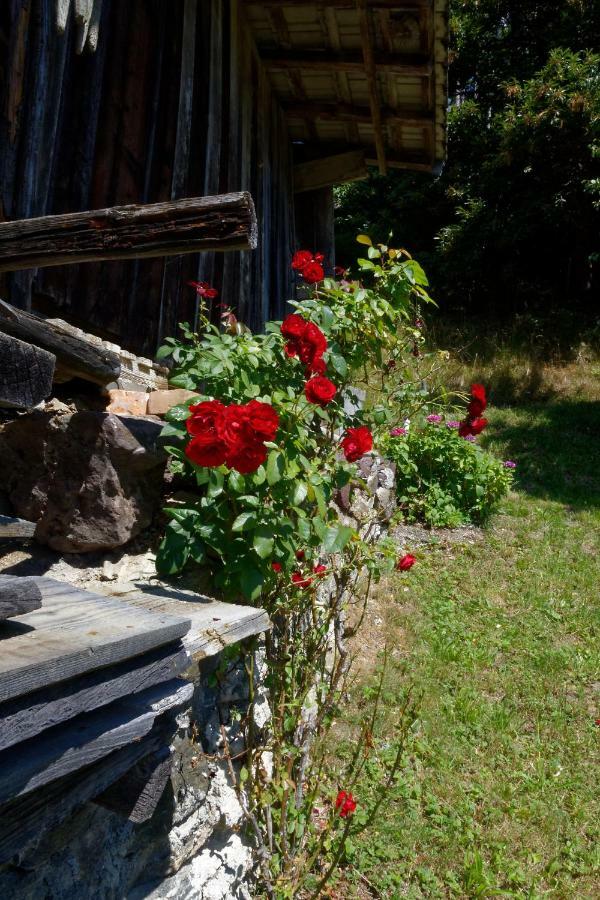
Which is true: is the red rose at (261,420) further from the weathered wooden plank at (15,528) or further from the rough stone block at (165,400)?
the rough stone block at (165,400)

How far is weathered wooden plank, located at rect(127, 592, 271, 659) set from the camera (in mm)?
2201

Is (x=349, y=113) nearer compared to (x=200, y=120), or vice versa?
(x=200, y=120)

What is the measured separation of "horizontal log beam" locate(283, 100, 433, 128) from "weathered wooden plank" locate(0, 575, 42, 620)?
17.0 feet

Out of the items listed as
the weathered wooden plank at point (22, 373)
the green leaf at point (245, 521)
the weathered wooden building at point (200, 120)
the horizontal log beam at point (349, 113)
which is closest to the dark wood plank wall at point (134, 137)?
the weathered wooden building at point (200, 120)

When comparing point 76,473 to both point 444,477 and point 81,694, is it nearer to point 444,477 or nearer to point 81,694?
point 81,694

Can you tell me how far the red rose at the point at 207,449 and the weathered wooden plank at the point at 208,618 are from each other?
0.45 metres

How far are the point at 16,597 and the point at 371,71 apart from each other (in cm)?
457

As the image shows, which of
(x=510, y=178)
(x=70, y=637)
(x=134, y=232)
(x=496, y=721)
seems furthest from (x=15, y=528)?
(x=510, y=178)

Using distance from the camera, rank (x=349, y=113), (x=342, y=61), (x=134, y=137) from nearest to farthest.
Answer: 1. (x=134, y=137)
2. (x=342, y=61)
3. (x=349, y=113)

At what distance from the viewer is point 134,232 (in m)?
1.92

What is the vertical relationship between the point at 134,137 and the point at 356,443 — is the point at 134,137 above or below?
above

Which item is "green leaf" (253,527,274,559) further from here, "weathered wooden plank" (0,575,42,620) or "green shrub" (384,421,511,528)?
"green shrub" (384,421,511,528)

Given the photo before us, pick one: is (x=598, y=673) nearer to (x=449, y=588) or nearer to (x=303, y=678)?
(x=449, y=588)

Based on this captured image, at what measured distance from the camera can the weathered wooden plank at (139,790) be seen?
5.83 ft
